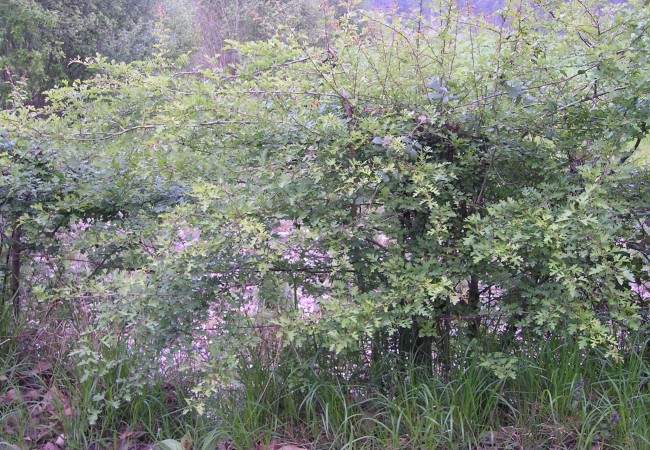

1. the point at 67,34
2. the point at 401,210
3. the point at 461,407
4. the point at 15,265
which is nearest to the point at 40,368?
the point at 15,265

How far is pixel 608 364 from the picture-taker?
3.16 meters

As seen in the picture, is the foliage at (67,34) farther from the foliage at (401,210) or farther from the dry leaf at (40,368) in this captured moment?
the foliage at (401,210)

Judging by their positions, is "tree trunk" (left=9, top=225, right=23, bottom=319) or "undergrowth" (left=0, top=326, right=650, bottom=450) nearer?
"undergrowth" (left=0, top=326, right=650, bottom=450)

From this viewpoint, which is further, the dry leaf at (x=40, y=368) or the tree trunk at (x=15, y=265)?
the tree trunk at (x=15, y=265)

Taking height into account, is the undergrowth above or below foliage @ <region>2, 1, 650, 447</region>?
below

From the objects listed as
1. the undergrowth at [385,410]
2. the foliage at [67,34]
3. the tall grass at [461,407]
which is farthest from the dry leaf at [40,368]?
the foliage at [67,34]

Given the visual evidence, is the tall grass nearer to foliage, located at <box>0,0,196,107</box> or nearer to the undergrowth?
the undergrowth

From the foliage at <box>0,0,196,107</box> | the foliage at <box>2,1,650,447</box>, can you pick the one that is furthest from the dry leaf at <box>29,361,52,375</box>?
the foliage at <box>0,0,196,107</box>

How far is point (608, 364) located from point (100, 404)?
264cm

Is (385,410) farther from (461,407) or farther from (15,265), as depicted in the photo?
(15,265)

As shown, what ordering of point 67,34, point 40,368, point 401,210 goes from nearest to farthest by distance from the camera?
point 401,210 < point 40,368 < point 67,34

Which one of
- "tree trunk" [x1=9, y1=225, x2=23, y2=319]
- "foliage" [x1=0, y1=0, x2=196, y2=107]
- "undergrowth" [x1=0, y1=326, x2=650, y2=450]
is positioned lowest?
"undergrowth" [x1=0, y1=326, x2=650, y2=450]

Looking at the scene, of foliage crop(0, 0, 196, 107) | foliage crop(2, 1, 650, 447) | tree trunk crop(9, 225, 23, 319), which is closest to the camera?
foliage crop(2, 1, 650, 447)

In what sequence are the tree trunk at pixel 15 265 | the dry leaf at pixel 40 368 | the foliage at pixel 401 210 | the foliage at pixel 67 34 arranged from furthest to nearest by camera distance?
the foliage at pixel 67 34 → the tree trunk at pixel 15 265 → the dry leaf at pixel 40 368 → the foliage at pixel 401 210
